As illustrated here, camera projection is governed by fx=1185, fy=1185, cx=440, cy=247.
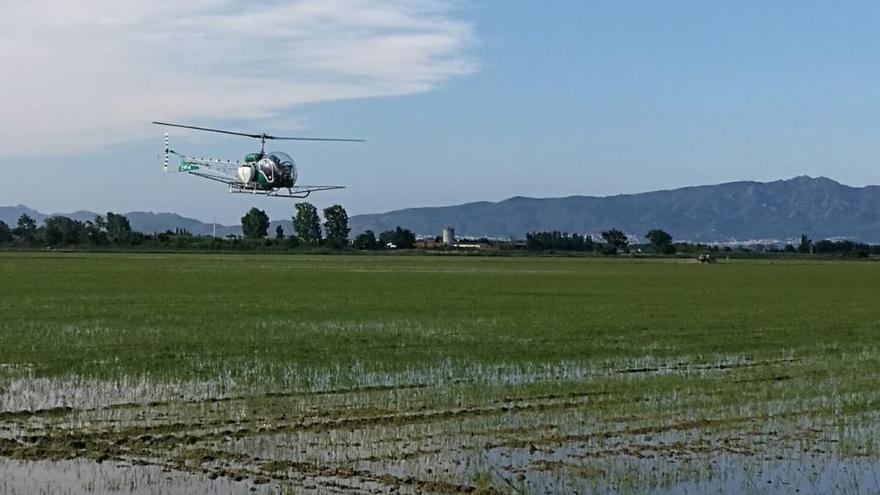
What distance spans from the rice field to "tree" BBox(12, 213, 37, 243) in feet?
488

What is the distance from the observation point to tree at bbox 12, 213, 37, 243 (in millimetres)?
175637

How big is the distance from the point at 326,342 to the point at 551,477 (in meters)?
14.3

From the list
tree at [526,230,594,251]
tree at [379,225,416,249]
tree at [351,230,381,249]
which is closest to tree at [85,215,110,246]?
tree at [351,230,381,249]

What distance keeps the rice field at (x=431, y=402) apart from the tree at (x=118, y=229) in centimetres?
13040

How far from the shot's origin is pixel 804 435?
1380 centimetres

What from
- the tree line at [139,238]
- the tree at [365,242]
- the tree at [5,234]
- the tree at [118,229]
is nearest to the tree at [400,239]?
the tree line at [139,238]

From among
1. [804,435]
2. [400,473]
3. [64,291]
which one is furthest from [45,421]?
[64,291]

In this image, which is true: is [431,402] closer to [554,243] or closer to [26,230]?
[554,243]

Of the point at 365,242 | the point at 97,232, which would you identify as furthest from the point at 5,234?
the point at 365,242

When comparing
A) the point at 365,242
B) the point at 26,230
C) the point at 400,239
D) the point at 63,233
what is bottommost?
the point at 365,242

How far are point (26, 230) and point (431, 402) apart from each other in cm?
17947

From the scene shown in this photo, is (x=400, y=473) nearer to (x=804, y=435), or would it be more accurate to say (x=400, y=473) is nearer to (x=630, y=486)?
(x=630, y=486)

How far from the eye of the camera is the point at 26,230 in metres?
184

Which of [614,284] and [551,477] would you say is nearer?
[551,477]
